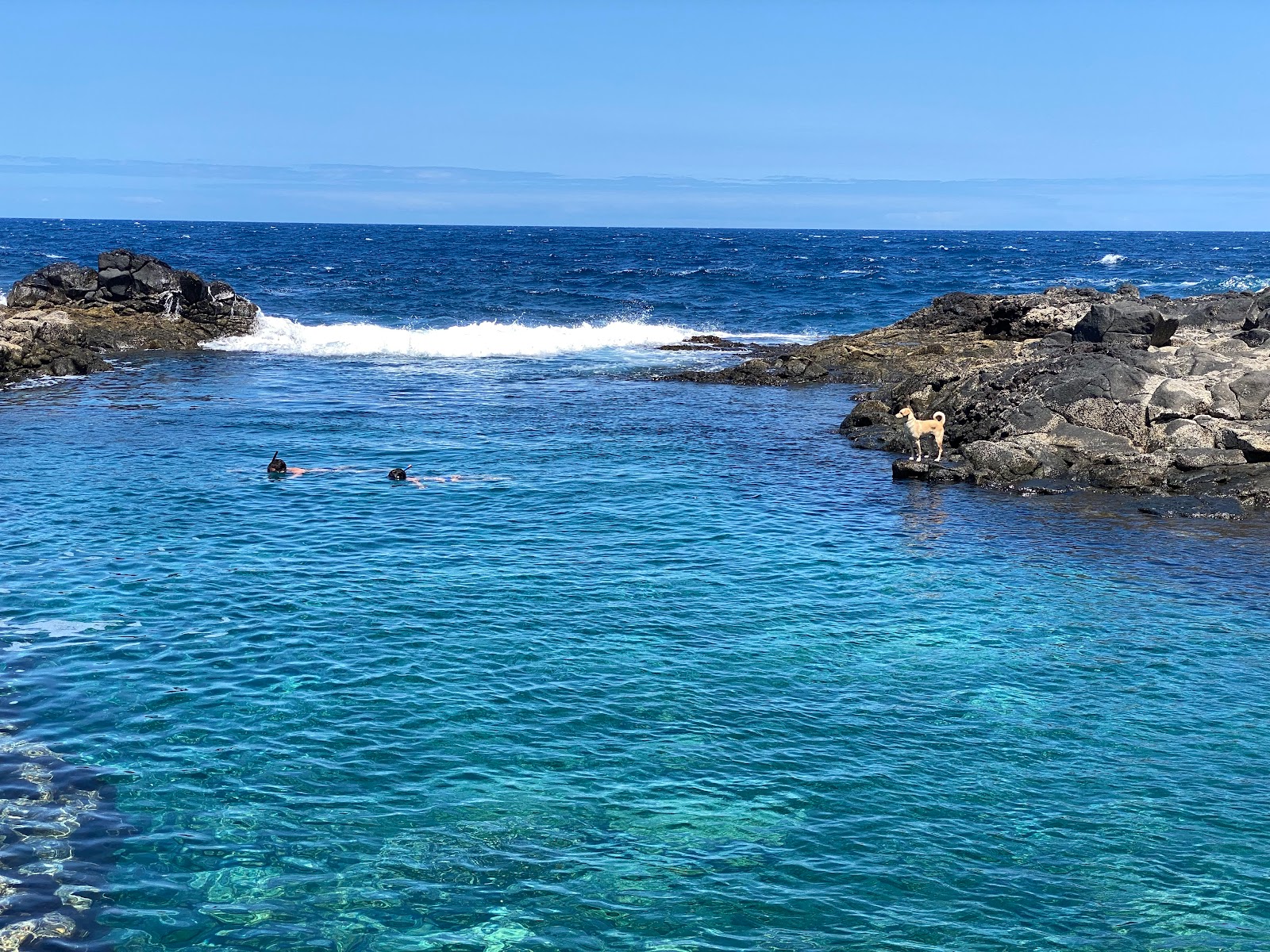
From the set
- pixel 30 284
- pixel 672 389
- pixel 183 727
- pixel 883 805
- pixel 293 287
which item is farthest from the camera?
pixel 293 287

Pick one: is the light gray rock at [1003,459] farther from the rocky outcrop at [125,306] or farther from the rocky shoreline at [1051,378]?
the rocky outcrop at [125,306]

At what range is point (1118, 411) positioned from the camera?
3100 cm

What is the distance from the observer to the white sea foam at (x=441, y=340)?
61.0 metres

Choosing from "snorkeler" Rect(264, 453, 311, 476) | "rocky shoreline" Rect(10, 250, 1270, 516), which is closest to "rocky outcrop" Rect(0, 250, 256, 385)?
"rocky shoreline" Rect(10, 250, 1270, 516)

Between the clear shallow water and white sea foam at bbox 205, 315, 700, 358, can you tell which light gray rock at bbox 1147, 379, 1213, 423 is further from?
white sea foam at bbox 205, 315, 700, 358

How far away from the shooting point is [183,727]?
15.9m

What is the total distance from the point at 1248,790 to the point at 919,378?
1022 inches

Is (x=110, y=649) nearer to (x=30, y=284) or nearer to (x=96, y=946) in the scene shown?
(x=96, y=946)

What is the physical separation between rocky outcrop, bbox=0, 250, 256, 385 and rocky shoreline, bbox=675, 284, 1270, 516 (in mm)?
36957

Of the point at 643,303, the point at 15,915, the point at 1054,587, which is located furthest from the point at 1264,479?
the point at 643,303

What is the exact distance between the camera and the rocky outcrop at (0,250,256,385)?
55.2m

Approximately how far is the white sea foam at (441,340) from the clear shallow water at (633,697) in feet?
86.0

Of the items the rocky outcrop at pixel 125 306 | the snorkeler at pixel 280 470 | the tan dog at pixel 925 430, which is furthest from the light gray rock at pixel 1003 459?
the rocky outcrop at pixel 125 306

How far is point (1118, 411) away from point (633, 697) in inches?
786
